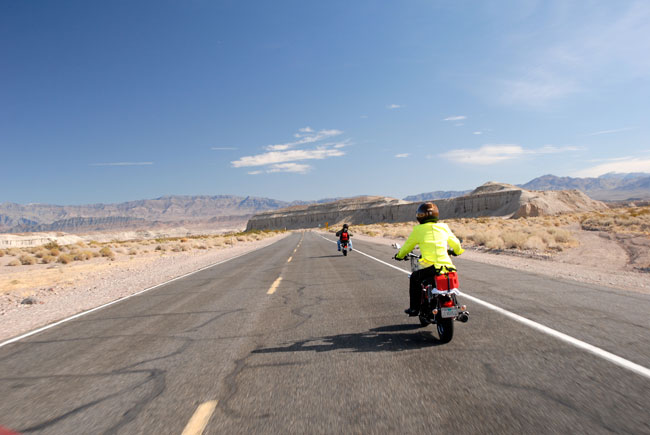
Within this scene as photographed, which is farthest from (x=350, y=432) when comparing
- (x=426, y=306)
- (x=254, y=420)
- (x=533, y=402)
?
(x=426, y=306)

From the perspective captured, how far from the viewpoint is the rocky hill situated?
85.8 meters

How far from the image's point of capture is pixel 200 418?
305 cm

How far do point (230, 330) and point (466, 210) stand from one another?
358ft

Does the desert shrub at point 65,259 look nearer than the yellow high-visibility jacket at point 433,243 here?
No

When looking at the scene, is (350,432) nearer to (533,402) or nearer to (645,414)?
(533,402)

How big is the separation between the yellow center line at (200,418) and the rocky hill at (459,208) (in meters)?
82.2

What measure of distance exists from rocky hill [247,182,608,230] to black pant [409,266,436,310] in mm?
79310

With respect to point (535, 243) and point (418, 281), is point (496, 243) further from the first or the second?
point (418, 281)

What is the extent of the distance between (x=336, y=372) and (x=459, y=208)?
113 meters

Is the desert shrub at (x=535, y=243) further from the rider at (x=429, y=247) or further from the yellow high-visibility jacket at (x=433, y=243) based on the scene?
the yellow high-visibility jacket at (x=433, y=243)

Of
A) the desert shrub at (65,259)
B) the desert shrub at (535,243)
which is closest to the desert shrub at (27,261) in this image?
the desert shrub at (65,259)

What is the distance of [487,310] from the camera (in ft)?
20.1

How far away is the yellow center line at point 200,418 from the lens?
2871 millimetres

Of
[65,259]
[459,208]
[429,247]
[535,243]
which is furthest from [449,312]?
[459,208]
